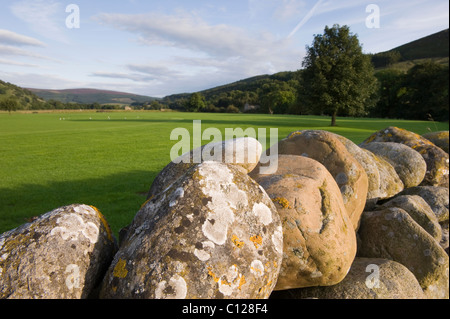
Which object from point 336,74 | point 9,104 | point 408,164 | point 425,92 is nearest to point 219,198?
point 408,164

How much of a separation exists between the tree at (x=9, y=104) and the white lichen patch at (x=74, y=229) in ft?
297

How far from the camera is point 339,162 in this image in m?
4.55

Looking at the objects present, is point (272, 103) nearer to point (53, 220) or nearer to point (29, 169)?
point (29, 169)

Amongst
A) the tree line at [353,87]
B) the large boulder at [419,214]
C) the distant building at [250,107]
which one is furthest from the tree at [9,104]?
the large boulder at [419,214]

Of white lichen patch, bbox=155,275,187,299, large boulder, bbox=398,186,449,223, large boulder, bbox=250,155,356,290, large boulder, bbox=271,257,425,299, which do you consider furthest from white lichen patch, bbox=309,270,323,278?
large boulder, bbox=398,186,449,223

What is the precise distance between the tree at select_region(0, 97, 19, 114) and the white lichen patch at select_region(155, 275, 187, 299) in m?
91.5

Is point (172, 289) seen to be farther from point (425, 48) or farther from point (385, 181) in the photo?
point (425, 48)

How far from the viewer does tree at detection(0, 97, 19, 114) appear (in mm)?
74000

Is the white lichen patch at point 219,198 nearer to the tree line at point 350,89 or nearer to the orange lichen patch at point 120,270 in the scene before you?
the orange lichen patch at point 120,270

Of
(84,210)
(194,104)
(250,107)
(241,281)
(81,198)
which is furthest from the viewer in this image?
(250,107)

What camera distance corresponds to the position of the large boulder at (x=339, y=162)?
14.3ft

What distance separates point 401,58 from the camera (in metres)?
151

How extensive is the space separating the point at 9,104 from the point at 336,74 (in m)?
78.0

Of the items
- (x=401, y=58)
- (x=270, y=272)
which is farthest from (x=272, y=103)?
(x=270, y=272)
